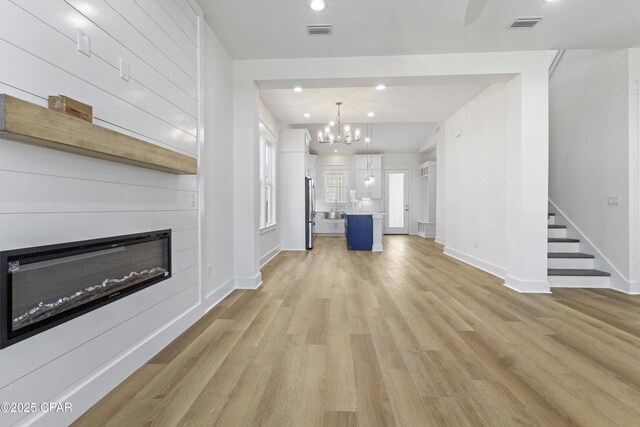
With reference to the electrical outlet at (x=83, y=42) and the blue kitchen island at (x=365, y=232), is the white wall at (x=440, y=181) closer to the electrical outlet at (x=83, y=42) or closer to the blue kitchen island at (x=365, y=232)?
the blue kitchen island at (x=365, y=232)

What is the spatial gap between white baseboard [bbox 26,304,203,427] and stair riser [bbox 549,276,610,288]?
4432 millimetres

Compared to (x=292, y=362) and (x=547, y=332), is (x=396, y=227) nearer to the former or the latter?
(x=547, y=332)

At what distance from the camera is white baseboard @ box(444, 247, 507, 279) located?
13.9 feet

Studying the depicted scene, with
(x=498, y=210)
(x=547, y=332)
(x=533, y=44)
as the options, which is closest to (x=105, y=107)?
(x=547, y=332)

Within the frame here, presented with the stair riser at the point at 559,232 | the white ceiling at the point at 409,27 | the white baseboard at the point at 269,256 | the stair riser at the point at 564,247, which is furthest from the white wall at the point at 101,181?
the stair riser at the point at 559,232

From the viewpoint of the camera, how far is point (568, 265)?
157 inches

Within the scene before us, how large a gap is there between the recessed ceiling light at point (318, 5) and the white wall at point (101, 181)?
1.07 m

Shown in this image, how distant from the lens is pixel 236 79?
3689 mm

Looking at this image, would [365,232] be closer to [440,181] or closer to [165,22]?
[440,181]

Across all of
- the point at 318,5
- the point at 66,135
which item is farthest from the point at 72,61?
the point at 318,5

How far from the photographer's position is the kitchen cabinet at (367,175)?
10188 millimetres

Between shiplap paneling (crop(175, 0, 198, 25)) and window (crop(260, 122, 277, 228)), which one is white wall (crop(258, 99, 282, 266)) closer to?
window (crop(260, 122, 277, 228))

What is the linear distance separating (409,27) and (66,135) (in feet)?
10.1

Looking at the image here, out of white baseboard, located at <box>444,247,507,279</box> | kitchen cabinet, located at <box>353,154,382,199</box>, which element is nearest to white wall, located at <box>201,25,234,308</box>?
white baseboard, located at <box>444,247,507,279</box>
